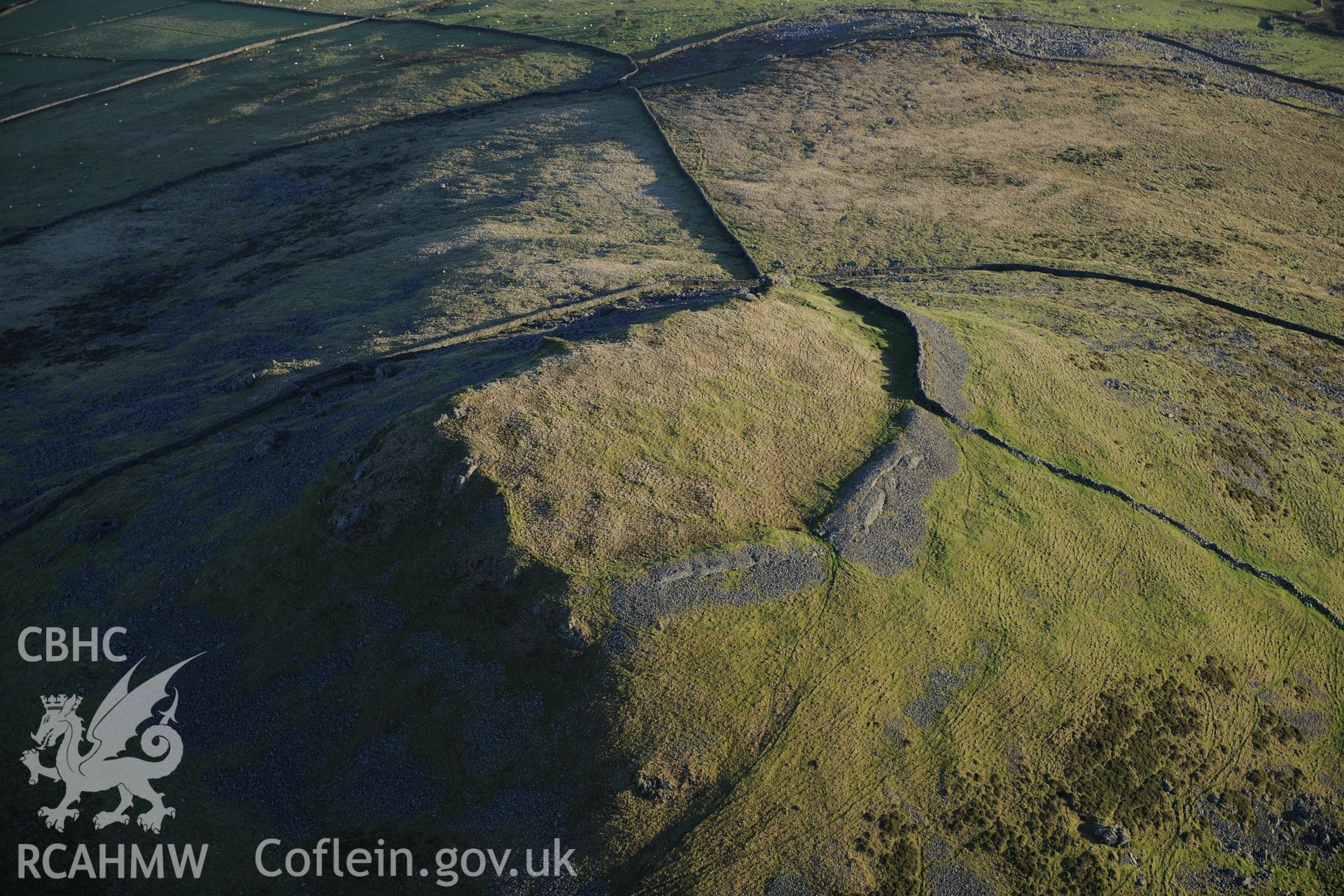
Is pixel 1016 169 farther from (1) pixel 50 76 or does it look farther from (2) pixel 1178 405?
(1) pixel 50 76

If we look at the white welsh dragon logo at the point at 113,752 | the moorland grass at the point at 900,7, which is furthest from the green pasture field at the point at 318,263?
the moorland grass at the point at 900,7

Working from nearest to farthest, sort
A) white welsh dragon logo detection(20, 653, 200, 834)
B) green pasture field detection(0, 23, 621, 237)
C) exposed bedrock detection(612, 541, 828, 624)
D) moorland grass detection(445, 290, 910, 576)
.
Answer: white welsh dragon logo detection(20, 653, 200, 834), exposed bedrock detection(612, 541, 828, 624), moorland grass detection(445, 290, 910, 576), green pasture field detection(0, 23, 621, 237)

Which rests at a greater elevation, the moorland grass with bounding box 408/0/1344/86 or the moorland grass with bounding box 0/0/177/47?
the moorland grass with bounding box 0/0/177/47

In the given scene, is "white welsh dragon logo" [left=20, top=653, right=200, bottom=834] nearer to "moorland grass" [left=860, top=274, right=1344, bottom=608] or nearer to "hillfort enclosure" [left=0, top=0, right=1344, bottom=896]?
"hillfort enclosure" [left=0, top=0, right=1344, bottom=896]

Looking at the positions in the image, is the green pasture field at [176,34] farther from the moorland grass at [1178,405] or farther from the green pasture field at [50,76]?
the moorland grass at [1178,405]

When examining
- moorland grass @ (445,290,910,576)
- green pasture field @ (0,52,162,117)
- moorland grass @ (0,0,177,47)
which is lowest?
moorland grass @ (445,290,910,576)

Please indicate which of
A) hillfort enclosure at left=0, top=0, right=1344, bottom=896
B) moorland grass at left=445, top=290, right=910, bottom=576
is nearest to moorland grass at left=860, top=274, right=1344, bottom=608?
hillfort enclosure at left=0, top=0, right=1344, bottom=896

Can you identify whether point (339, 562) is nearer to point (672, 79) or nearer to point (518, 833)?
point (518, 833)

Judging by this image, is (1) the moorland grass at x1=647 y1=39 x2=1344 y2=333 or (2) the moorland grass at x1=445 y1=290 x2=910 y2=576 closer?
(2) the moorland grass at x1=445 y1=290 x2=910 y2=576
